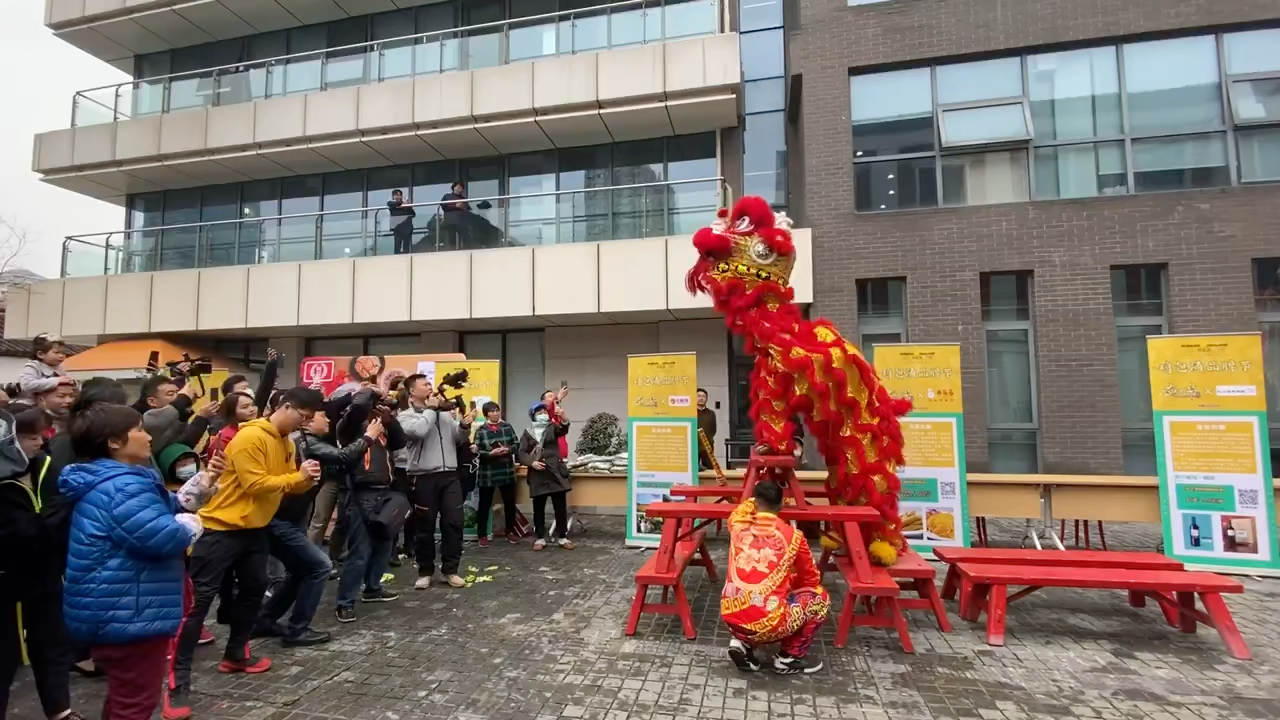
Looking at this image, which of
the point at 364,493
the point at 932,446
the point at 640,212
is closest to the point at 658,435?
the point at 932,446

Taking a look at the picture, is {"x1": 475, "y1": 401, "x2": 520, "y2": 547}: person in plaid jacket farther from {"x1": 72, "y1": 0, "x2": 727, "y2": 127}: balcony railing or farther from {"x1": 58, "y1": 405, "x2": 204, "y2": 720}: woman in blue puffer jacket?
{"x1": 72, "y1": 0, "x2": 727, "y2": 127}: balcony railing

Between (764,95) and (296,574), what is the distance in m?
12.2

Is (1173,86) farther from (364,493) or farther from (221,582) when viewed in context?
(221,582)

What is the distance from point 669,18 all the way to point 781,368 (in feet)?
33.2

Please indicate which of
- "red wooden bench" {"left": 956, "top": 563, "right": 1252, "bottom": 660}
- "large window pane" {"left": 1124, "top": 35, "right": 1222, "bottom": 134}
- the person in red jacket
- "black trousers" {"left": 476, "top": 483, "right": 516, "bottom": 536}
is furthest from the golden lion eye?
"large window pane" {"left": 1124, "top": 35, "right": 1222, "bottom": 134}

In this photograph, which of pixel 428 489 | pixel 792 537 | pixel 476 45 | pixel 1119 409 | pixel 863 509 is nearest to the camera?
pixel 792 537

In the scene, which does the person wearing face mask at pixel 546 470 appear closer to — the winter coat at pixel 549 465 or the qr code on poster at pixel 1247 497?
the winter coat at pixel 549 465

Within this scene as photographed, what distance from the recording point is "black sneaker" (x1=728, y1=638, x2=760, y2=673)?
4.11m

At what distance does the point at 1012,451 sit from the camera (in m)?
9.70

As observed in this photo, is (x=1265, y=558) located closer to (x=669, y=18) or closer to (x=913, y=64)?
(x=913, y=64)

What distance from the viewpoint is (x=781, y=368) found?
16.1ft

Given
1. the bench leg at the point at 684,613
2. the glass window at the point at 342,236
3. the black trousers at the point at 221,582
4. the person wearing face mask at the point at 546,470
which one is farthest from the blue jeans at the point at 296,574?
the glass window at the point at 342,236

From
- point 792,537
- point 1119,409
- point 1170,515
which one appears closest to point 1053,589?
point 1170,515

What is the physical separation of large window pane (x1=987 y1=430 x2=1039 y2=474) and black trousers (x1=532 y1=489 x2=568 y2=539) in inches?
264
